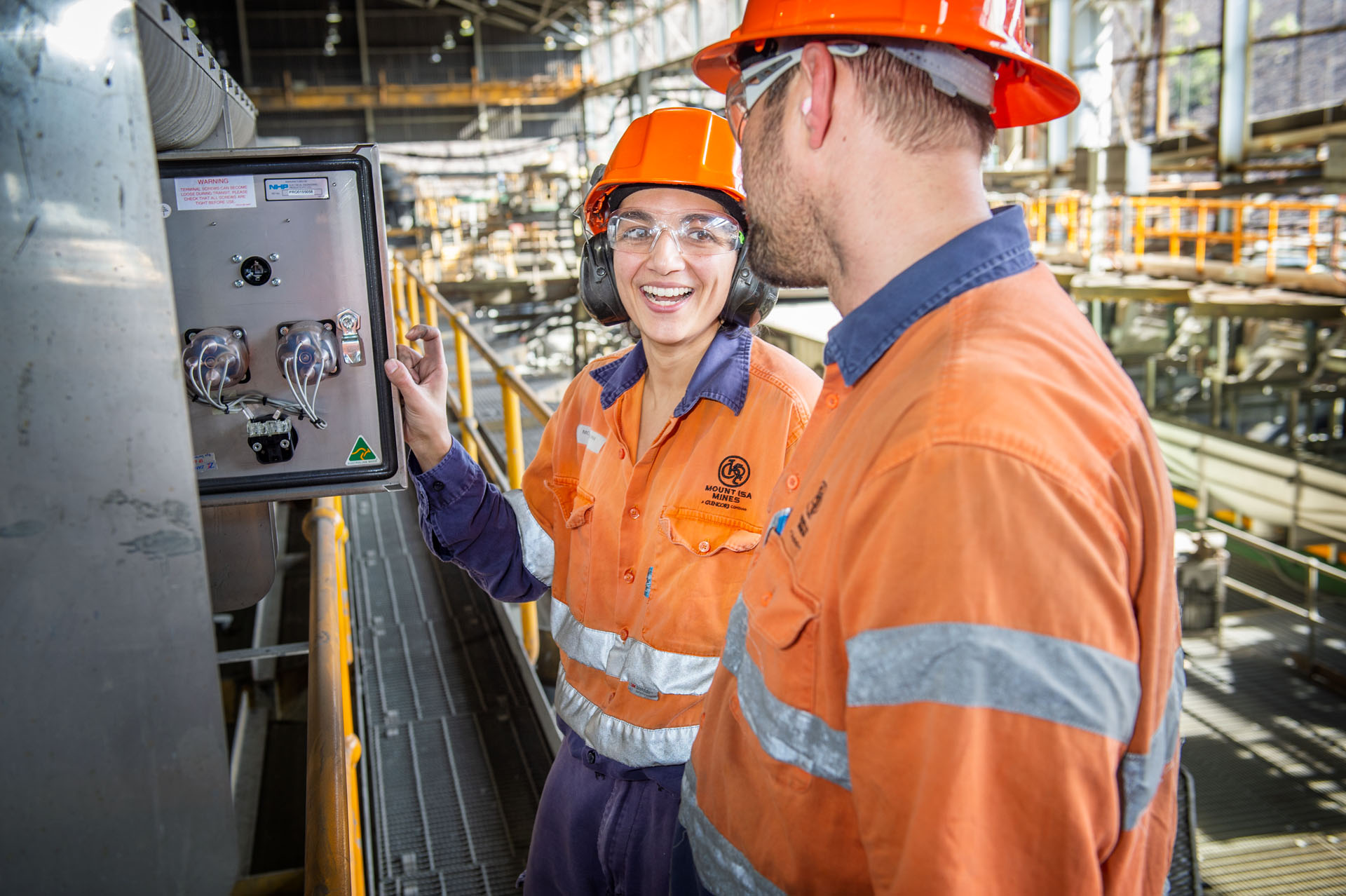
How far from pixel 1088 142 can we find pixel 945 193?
55.8 ft

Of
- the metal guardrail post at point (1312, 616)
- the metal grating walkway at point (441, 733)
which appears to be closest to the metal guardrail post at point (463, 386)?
the metal grating walkway at point (441, 733)

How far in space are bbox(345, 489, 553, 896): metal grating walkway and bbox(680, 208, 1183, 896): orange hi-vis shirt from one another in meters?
2.10

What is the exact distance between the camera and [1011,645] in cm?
81

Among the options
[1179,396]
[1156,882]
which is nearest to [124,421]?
[1156,882]

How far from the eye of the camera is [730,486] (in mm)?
1776

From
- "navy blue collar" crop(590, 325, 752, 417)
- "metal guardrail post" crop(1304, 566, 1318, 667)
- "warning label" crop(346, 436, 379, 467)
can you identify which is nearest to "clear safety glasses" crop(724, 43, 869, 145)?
"navy blue collar" crop(590, 325, 752, 417)

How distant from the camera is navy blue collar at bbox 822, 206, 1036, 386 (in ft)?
3.43

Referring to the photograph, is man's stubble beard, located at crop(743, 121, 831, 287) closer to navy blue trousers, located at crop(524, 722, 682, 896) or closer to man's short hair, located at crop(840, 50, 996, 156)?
man's short hair, located at crop(840, 50, 996, 156)

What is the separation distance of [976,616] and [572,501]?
4.56 feet

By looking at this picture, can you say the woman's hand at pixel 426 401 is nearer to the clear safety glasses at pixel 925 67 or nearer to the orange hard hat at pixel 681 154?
the orange hard hat at pixel 681 154

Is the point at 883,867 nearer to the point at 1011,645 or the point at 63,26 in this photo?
the point at 1011,645

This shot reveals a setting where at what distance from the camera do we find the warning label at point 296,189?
1506 millimetres

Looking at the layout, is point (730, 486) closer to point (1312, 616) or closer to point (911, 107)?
point (911, 107)

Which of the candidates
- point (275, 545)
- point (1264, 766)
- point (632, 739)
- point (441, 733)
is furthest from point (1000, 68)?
point (1264, 766)
